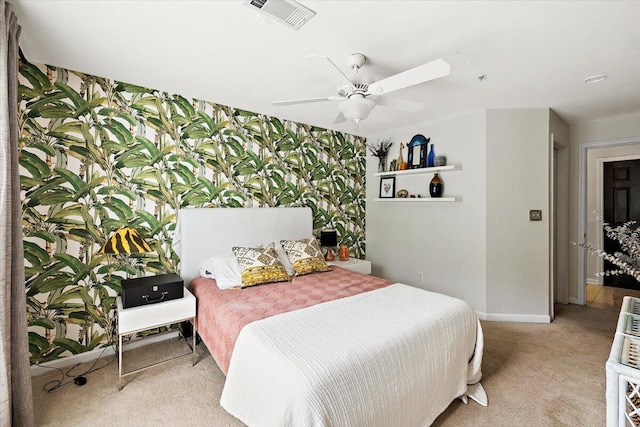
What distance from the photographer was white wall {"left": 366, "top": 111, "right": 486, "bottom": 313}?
11.8ft

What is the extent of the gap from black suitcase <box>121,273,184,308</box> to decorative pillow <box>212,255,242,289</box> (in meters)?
0.34

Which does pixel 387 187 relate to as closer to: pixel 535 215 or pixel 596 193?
pixel 535 215

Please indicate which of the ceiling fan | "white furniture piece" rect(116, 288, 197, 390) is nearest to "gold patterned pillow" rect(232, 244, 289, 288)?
"white furniture piece" rect(116, 288, 197, 390)

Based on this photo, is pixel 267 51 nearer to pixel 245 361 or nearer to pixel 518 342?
pixel 245 361

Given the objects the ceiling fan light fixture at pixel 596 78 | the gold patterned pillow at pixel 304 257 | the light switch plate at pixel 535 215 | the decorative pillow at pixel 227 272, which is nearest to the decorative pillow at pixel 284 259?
the gold patterned pillow at pixel 304 257

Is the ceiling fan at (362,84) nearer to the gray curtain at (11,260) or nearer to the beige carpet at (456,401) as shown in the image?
the gray curtain at (11,260)

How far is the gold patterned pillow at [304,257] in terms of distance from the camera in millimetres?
3182

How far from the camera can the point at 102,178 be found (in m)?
2.69

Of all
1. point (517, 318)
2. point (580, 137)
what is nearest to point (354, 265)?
point (517, 318)

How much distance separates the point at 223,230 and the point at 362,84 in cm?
207

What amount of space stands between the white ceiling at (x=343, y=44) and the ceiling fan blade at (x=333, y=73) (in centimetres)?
18

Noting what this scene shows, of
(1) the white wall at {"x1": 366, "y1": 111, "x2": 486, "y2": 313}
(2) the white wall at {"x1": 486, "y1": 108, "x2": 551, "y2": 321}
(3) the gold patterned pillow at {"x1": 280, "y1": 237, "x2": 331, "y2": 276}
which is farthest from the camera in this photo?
(1) the white wall at {"x1": 366, "y1": 111, "x2": 486, "y2": 313}

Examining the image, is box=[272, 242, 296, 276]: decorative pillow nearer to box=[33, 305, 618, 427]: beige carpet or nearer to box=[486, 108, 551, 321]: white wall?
box=[33, 305, 618, 427]: beige carpet

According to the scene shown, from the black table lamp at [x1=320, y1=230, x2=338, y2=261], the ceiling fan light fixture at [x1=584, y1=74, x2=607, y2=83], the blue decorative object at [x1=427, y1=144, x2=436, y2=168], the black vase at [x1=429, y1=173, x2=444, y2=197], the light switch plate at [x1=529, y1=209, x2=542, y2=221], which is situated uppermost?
the ceiling fan light fixture at [x1=584, y1=74, x2=607, y2=83]
